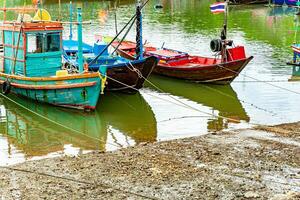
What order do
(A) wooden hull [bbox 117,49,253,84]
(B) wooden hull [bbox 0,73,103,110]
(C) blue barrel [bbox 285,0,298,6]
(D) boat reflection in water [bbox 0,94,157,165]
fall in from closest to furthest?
(D) boat reflection in water [bbox 0,94,157,165] < (B) wooden hull [bbox 0,73,103,110] < (A) wooden hull [bbox 117,49,253,84] < (C) blue barrel [bbox 285,0,298,6]

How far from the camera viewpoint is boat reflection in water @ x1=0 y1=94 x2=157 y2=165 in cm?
1321

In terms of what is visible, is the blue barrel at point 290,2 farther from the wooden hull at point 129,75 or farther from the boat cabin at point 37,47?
the boat cabin at point 37,47

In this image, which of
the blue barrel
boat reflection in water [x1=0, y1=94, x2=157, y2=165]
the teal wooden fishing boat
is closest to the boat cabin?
the teal wooden fishing boat

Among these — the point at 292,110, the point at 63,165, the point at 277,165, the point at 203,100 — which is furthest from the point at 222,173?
the point at 203,100

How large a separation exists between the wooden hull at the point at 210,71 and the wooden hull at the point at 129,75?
9.08ft

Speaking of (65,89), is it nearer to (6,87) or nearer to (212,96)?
(6,87)

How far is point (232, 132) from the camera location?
44.0ft

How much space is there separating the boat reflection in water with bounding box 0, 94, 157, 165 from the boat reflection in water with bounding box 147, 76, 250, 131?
6.83 ft

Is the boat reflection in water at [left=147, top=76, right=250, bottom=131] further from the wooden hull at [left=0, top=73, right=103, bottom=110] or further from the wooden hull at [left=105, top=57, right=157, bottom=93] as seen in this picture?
the wooden hull at [left=0, top=73, right=103, bottom=110]

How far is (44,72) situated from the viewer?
1772cm

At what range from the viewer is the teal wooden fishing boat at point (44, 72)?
1645 cm

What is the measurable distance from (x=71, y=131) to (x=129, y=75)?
14.1 feet

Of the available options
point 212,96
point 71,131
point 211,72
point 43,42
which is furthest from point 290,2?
point 71,131

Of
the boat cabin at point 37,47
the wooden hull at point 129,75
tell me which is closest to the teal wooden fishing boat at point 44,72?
the boat cabin at point 37,47
